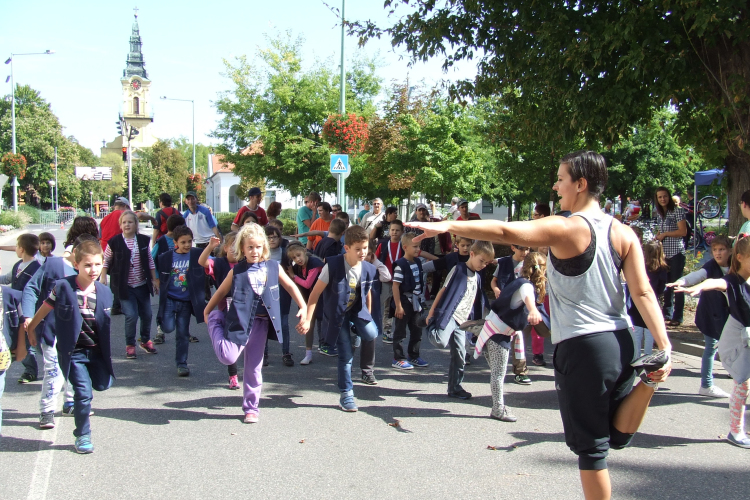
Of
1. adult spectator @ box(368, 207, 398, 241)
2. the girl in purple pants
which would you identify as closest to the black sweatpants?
the girl in purple pants

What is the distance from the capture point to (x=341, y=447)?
15.7 feet

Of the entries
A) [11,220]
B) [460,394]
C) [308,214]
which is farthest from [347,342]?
[11,220]

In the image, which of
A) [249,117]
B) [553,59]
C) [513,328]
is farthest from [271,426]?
[249,117]

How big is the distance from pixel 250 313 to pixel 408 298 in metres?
2.59

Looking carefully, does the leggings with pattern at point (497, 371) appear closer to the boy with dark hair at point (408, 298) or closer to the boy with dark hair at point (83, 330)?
the boy with dark hair at point (408, 298)

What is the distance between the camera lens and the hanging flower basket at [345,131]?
19.0 metres

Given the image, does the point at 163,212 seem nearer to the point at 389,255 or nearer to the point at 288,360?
the point at 389,255

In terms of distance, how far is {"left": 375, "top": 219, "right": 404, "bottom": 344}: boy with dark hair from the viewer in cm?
885

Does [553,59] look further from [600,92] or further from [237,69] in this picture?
[237,69]

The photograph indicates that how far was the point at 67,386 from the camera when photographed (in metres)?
5.22

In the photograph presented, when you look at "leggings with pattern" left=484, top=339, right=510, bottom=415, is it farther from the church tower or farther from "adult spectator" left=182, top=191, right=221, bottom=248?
the church tower

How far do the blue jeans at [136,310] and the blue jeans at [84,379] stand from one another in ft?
10.0

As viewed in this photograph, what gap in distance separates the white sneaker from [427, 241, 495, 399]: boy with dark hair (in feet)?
7.56

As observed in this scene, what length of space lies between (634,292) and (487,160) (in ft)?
76.4
